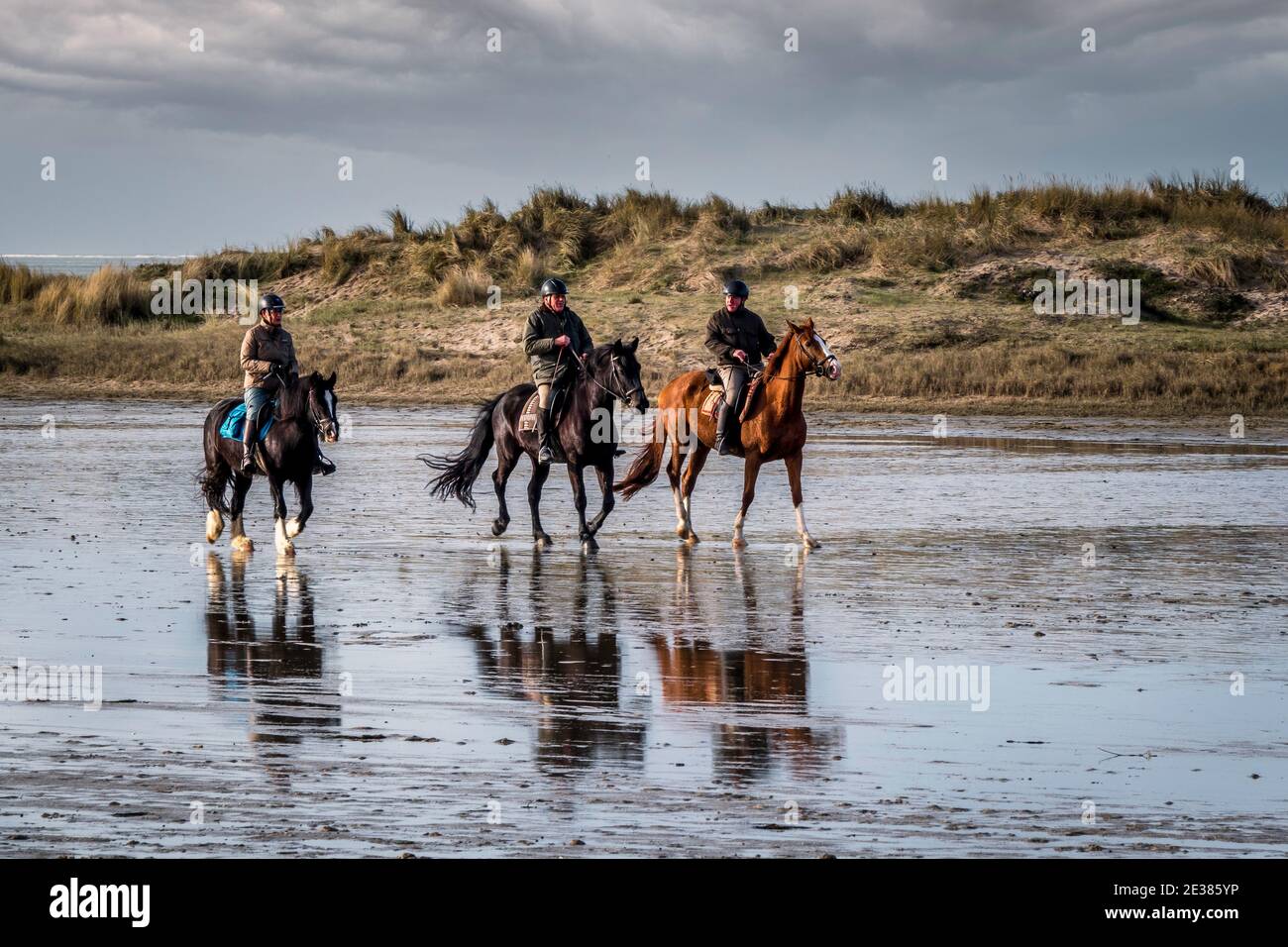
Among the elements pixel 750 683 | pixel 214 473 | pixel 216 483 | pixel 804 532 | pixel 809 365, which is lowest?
pixel 750 683

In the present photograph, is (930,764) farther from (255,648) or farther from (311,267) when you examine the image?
(311,267)

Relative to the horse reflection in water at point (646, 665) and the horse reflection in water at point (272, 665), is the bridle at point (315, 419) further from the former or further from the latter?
the horse reflection in water at point (646, 665)

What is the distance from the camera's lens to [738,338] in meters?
16.9

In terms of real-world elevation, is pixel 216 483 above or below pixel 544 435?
below

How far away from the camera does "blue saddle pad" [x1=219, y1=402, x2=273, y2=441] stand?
50.6 feet

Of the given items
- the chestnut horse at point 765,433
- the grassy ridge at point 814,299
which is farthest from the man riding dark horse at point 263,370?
the grassy ridge at point 814,299

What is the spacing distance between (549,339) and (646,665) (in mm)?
6703

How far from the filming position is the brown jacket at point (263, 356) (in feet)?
50.6

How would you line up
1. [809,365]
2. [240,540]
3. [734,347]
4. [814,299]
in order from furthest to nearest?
1. [814,299]
2. [734,347]
3. [809,365]
4. [240,540]

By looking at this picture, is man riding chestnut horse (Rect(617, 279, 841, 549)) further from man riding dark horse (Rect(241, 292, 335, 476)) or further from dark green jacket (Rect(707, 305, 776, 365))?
man riding dark horse (Rect(241, 292, 335, 476))

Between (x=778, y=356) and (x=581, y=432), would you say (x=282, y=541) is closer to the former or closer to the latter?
(x=581, y=432)

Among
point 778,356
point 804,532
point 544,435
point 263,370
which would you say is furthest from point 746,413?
point 263,370

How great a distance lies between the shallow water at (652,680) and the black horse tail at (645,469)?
0.58m
